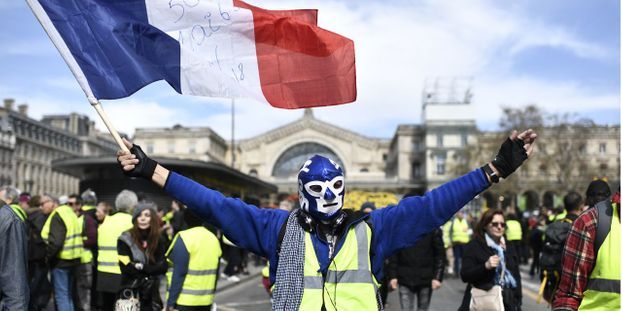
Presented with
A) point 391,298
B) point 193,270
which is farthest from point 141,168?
point 391,298

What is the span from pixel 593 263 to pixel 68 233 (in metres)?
7.25

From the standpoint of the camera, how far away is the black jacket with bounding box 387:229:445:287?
845cm

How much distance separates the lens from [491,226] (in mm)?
6715

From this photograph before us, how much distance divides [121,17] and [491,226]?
4.02 meters

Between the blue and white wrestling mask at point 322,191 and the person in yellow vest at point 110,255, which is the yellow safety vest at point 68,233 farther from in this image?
the blue and white wrestling mask at point 322,191

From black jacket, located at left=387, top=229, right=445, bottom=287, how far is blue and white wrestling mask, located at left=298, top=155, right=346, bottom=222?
206 inches

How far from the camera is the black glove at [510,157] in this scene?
327cm

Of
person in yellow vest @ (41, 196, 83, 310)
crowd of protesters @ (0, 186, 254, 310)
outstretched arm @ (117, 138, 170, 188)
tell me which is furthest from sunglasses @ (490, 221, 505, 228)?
person in yellow vest @ (41, 196, 83, 310)

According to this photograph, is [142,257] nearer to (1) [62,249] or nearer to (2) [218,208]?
(2) [218,208]

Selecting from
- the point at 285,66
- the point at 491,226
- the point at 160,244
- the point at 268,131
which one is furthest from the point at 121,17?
the point at 268,131

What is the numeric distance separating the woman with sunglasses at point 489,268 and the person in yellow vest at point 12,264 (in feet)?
12.6

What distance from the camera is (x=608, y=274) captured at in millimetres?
3785

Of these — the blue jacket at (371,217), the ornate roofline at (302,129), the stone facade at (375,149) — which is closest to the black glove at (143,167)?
the blue jacket at (371,217)

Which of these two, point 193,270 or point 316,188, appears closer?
point 316,188
